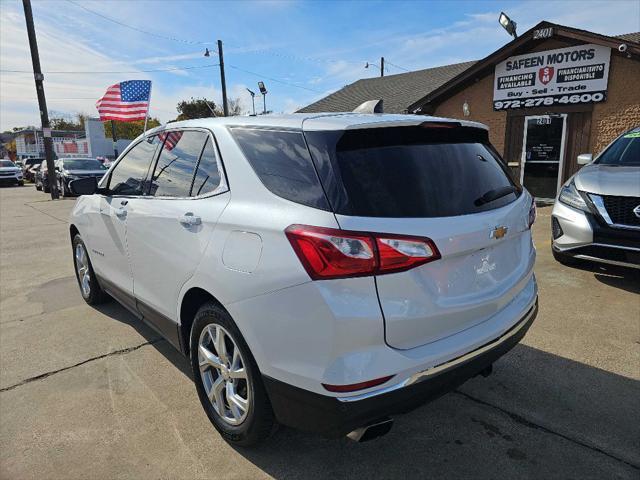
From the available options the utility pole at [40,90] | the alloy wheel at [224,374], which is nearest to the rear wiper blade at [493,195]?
the alloy wheel at [224,374]

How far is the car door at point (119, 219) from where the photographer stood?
3.33m

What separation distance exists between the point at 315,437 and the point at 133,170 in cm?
239

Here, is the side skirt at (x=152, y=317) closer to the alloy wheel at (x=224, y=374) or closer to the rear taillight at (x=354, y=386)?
the alloy wheel at (x=224, y=374)

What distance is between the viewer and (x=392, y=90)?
63.6 ft

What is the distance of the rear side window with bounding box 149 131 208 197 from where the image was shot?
8.87 feet

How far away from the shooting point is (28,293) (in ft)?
17.3

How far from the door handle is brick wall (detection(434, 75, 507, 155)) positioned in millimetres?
11109

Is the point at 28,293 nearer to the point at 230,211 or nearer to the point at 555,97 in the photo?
the point at 230,211

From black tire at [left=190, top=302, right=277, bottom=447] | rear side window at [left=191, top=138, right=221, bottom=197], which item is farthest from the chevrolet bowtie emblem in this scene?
rear side window at [left=191, top=138, right=221, bottom=197]

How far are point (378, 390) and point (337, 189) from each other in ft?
2.71

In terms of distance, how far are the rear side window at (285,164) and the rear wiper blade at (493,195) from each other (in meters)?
0.82

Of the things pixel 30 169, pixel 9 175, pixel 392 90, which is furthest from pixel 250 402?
pixel 30 169

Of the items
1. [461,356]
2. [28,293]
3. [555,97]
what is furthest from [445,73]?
[461,356]

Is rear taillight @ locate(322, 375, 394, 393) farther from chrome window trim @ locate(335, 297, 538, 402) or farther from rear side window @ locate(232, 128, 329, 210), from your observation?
rear side window @ locate(232, 128, 329, 210)
